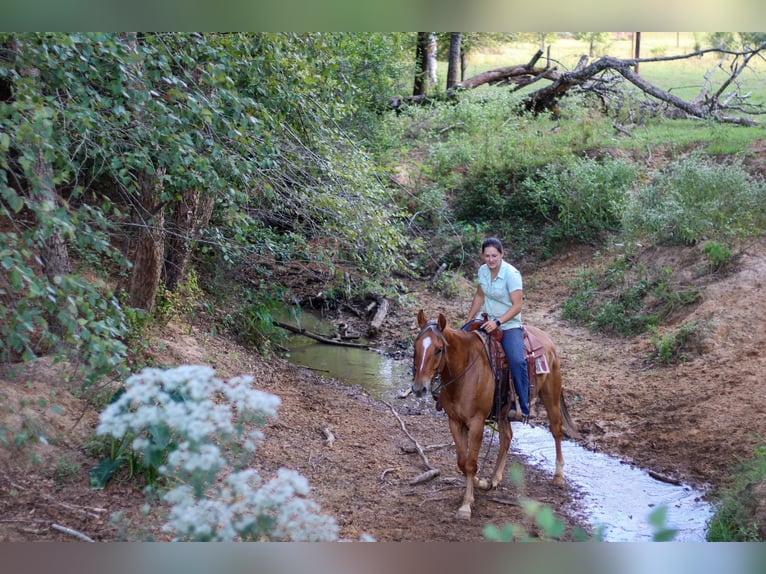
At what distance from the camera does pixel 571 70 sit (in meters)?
14.1

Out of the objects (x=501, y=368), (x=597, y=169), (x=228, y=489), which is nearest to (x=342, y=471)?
(x=501, y=368)

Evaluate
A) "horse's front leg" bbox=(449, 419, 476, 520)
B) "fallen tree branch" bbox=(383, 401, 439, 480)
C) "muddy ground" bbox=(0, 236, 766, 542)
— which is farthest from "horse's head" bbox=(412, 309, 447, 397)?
"fallen tree branch" bbox=(383, 401, 439, 480)

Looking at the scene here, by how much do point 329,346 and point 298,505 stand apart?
5979 millimetres

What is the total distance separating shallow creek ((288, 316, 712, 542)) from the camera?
4797 millimetres

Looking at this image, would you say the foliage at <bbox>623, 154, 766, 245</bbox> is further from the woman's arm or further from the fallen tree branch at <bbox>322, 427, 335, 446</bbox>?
the fallen tree branch at <bbox>322, 427, 335, 446</bbox>

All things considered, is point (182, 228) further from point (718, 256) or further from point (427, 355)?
point (718, 256)

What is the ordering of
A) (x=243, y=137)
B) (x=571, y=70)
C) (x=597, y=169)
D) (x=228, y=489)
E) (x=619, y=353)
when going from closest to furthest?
(x=228, y=489)
(x=243, y=137)
(x=619, y=353)
(x=597, y=169)
(x=571, y=70)

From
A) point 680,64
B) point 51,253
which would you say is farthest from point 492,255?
point 680,64

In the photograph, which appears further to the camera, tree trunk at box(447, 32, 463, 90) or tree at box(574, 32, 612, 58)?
tree trunk at box(447, 32, 463, 90)

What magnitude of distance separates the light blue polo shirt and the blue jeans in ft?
0.22

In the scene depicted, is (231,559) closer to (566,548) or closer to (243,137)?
(566,548)

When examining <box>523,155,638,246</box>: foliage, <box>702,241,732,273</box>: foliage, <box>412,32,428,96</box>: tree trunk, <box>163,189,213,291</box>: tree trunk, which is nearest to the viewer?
<box>163,189,213,291</box>: tree trunk
